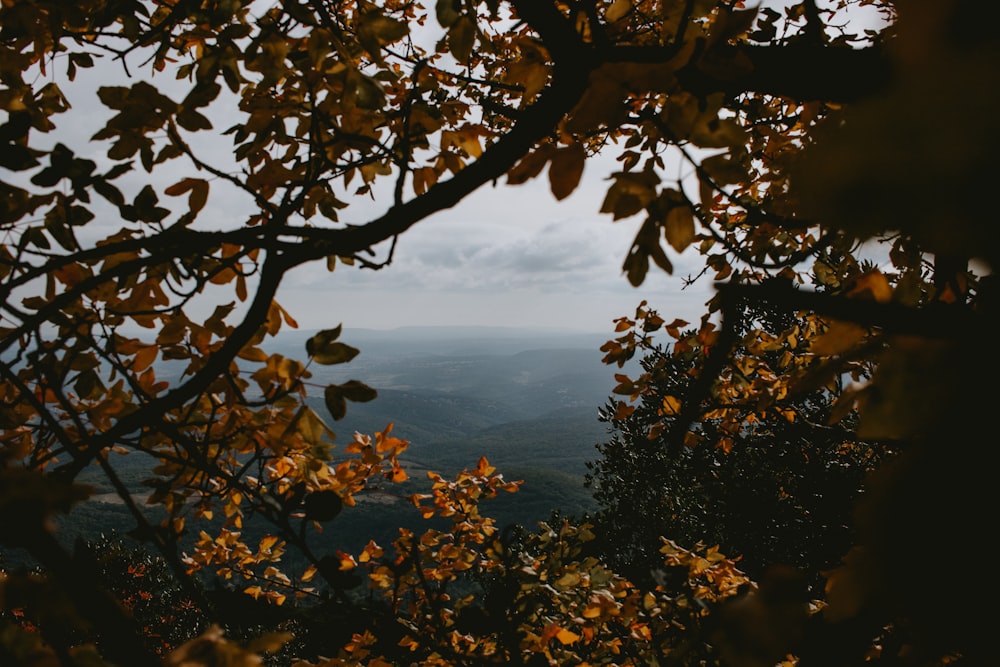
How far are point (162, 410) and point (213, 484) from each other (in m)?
1.47

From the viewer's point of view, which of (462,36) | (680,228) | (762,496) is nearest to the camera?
(680,228)

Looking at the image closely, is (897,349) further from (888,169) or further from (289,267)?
(289,267)

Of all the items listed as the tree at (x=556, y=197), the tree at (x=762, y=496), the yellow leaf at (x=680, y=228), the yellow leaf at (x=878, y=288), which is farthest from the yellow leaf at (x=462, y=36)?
the tree at (x=762, y=496)

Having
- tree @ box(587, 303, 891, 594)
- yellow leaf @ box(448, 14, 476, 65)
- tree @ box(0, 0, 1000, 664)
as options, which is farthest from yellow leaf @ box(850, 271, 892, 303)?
tree @ box(587, 303, 891, 594)

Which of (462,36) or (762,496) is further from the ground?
(462,36)

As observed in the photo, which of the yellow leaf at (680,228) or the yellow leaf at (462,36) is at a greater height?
the yellow leaf at (462,36)

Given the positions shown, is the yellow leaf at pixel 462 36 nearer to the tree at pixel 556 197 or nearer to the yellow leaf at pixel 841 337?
the tree at pixel 556 197

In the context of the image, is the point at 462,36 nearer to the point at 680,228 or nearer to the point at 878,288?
the point at 680,228

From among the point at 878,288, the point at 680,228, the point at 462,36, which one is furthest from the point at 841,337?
the point at 462,36

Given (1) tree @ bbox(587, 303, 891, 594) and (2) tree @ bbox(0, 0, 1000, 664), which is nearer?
(2) tree @ bbox(0, 0, 1000, 664)

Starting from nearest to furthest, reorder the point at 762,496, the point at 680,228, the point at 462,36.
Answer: the point at 680,228 < the point at 462,36 < the point at 762,496

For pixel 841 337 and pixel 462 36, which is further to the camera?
pixel 462 36

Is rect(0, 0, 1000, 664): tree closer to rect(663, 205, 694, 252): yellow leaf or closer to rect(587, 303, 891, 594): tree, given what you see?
rect(663, 205, 694, 252): yellow leaf

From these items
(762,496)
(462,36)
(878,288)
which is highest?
(462,36)
